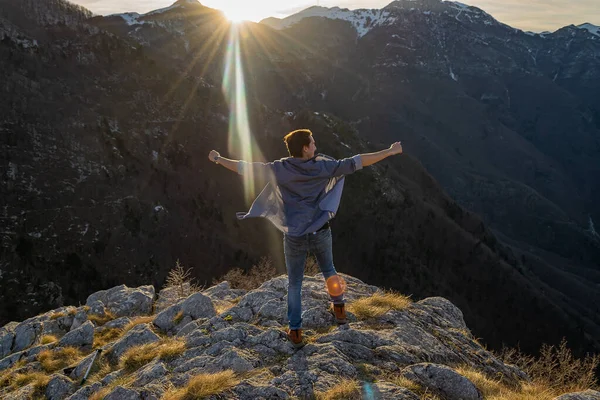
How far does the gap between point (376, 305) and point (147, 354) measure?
17.5 feet

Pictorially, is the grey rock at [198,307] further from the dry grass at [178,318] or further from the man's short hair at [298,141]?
the man's short hair at [298,141]

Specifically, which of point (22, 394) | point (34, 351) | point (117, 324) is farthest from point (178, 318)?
point (34, 351)

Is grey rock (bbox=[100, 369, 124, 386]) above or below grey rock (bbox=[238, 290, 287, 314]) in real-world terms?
below

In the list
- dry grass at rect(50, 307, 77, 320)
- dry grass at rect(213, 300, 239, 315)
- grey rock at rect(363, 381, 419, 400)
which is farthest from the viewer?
dry grass at rect(50, 307, 77, 320)

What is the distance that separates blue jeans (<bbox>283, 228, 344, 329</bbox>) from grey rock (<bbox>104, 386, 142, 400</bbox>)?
2.89 metres

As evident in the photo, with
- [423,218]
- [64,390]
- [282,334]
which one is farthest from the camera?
[423,218]

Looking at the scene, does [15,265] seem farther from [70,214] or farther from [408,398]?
[408,398]

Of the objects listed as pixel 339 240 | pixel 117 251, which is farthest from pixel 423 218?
pixel 117 251

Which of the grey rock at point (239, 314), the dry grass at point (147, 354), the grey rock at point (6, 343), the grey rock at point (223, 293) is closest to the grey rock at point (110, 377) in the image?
the dry grass at point (147, 354)

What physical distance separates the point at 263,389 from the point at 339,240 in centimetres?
11309

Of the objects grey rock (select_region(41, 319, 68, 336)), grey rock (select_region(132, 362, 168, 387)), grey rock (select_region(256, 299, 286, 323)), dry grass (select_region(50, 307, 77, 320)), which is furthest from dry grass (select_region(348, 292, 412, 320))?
dry grass (select_region(50, 307, 77, 320))

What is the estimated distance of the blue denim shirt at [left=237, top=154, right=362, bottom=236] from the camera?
6.91 m

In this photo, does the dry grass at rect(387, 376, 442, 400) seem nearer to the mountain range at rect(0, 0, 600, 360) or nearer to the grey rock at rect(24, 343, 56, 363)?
the grey rock at rect(24, 343, 56, 363)

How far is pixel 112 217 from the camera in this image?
7569cm
